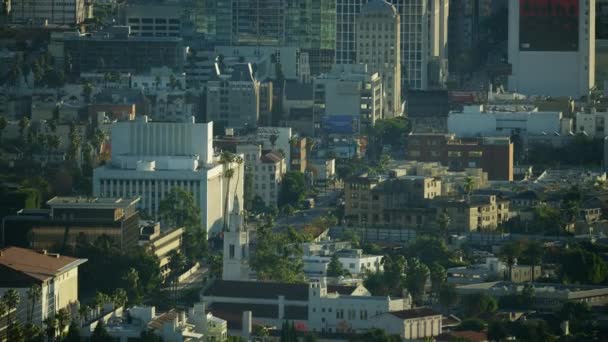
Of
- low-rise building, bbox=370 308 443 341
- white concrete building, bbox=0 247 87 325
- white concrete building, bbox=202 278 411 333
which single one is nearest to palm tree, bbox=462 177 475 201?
white concrete building, bbox=202 278 411 333

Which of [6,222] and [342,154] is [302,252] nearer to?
[6,222]

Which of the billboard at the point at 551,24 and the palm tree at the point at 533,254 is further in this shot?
the billboard at the point at 551,24

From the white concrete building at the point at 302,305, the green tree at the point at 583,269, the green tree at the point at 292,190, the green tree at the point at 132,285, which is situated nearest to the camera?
the white concrete building at the point at 302,305

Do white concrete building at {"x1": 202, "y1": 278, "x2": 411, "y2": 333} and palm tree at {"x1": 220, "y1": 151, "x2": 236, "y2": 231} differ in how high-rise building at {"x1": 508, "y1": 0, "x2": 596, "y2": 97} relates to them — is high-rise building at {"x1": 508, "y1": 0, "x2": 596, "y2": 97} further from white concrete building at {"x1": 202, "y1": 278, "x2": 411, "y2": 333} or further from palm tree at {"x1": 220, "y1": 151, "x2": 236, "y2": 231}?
white concrete building at {"x1": 202, "y1": 278, "x2": 411, "y2": 333}

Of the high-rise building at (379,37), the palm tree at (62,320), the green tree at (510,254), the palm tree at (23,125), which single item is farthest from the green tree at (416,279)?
the high-rise building at (379,37)

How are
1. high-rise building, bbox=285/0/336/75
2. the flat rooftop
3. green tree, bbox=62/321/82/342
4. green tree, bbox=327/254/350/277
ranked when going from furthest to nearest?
high-rise building, bbox=285/0/336/75 < the flat rooftop < green tree, bbox=327/254/350/277 < green tree, bbox=62/321/82/342

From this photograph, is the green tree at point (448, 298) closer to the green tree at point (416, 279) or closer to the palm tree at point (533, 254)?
the green tree at point (416, 279)
